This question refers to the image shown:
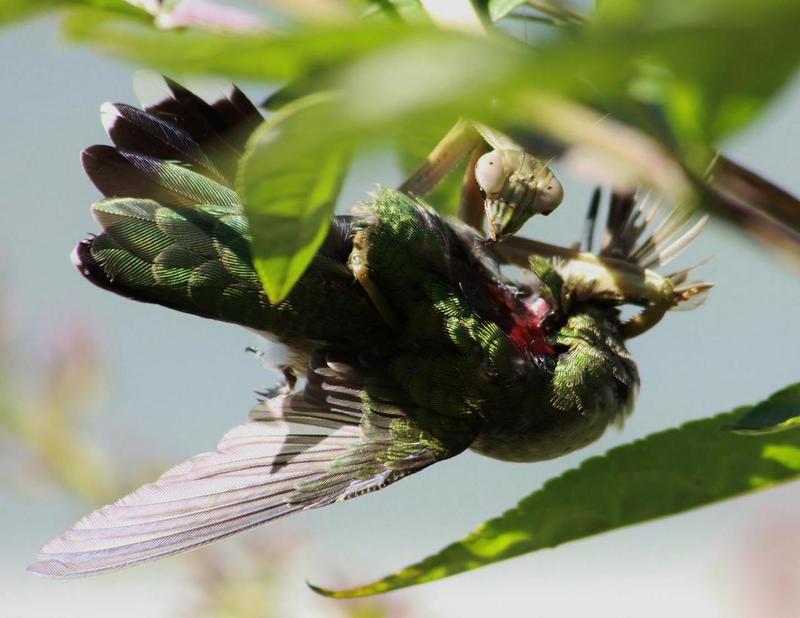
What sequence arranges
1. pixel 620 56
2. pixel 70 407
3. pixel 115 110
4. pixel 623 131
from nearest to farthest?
pixel 620 56 → pixel 623 131 → pixel 115 110 → pixel 70 407

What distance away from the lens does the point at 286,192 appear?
0.51m

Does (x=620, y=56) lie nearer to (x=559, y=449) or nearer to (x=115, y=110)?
(x=115, y=110)

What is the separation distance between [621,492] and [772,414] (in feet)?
0.85

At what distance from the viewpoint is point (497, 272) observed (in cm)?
132

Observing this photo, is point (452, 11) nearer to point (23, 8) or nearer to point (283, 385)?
point (23, 8)

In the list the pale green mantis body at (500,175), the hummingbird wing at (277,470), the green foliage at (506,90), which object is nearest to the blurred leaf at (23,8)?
the green foliage at (506,90)

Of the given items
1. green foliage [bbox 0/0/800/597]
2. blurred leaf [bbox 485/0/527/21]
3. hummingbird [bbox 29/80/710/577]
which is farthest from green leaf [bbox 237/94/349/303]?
→ hummingbird [bbox 29/80/710/577]

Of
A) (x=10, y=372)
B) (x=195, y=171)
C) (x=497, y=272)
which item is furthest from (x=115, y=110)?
(x=10, y=372)

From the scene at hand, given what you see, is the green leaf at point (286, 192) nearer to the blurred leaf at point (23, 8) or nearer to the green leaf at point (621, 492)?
the blurred leaf at point (23, 8)

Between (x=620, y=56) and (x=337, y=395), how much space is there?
1003mm

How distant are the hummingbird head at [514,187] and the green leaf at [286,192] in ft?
1.64

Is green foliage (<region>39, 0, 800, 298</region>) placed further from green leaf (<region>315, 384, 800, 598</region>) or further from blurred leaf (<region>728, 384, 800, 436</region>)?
green leaf (<region>315, 384, 800, 598</region>)

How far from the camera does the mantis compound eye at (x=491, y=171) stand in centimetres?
111

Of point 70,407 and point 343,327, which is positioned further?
point 70,407
